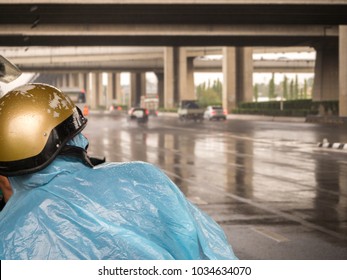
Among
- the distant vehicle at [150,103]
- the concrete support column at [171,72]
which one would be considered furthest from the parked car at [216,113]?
the distant vehicle at [150,103]

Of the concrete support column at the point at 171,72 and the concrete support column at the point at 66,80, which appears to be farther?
the concrete support column at the point at 66,80

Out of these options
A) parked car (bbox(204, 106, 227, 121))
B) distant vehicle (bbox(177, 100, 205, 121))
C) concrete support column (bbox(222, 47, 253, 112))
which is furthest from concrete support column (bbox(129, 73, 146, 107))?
parked car (bbox(204, 106, 227, 121))

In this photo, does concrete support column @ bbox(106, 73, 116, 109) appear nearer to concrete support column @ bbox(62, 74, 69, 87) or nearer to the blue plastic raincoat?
concrete support column @ bbox(62, 74, 69, 87)

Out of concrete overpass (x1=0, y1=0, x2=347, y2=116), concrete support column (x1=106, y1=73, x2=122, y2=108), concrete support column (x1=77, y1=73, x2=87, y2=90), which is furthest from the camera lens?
concrete support column (x1=77, y1=73, x2=87, y2=90)

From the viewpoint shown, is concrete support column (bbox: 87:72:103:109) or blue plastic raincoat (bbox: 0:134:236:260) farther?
concrete support column (bbox: 87:72:103:109)

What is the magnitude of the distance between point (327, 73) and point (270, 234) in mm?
58148

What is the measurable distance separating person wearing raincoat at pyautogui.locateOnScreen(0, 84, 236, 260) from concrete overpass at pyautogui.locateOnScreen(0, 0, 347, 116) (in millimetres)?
37076

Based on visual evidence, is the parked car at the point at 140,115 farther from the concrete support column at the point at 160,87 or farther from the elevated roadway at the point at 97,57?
the concrete support column at the point at 160,87

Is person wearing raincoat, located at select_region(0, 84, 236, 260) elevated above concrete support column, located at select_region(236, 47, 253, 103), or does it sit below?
below

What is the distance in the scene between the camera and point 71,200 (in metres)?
2.04

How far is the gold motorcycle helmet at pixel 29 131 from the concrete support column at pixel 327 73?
63.7 meters

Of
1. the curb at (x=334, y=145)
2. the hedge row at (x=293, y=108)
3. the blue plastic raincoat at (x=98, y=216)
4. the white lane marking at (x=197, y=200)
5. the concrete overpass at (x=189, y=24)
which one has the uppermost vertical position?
the concrete overpass at (x=189, y=24)

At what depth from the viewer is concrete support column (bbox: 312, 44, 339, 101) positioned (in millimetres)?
64188

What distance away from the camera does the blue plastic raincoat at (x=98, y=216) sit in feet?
6.47
